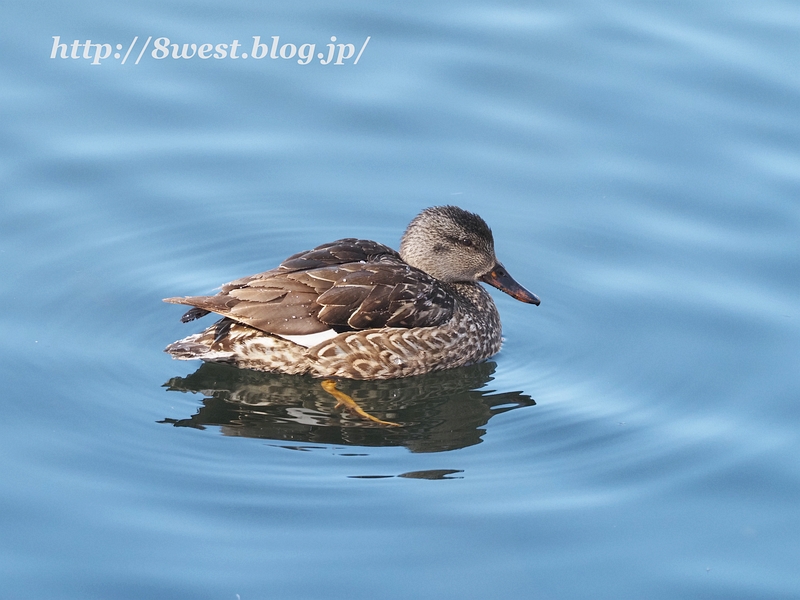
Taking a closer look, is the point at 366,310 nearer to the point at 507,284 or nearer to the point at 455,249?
the point at 455,249

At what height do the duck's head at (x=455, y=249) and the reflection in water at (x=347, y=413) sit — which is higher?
the duck's head at (x=455, y=249)

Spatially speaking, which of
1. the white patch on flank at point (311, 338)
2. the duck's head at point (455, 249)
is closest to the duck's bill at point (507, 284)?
the duck's head at point (455, 249)

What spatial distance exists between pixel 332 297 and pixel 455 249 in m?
1.27

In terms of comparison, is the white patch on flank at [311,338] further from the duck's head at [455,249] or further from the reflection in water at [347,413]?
the duck's head at [455,249]

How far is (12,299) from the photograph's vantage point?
32.9 feet

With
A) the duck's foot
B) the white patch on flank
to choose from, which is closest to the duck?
the white patch on flank

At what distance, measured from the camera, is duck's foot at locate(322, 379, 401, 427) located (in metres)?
9.14

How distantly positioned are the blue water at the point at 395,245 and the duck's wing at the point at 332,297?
1.68ft

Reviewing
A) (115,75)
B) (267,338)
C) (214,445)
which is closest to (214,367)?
(267,338)

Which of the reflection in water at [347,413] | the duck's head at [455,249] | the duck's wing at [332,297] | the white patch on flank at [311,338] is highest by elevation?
the duck's head at [455,249]

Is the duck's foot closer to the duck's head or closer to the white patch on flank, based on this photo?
the white patch on flank

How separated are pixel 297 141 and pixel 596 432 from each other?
4654mm

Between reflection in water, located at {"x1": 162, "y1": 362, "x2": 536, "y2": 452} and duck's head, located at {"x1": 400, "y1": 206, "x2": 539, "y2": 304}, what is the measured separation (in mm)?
754

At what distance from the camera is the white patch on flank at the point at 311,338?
954cm
